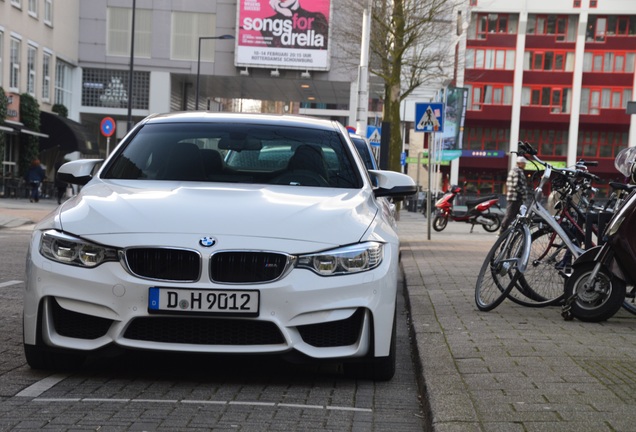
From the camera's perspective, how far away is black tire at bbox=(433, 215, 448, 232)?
27625mm

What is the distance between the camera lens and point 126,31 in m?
49.6

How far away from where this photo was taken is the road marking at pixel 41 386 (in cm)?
509

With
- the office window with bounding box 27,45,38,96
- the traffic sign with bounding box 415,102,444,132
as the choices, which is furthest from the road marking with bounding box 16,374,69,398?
the office window with bounding box 27,45,38,96

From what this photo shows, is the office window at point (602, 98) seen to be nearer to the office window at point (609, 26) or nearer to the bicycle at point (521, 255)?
the office window at point (609, 26)

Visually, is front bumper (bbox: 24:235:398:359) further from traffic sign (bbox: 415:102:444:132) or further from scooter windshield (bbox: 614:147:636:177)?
traffic sign (bbox: 415:102:444:132)

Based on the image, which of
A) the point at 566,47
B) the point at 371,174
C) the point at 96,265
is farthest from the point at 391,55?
the point at 566,47

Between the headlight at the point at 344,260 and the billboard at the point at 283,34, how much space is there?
42.6 meters

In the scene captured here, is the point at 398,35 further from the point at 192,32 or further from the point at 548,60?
the point at 548,60

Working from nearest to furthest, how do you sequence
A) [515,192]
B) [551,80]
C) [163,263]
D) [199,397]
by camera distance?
[199,397], [163,263], [515,192], [551,80]

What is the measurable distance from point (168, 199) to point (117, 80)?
153ft

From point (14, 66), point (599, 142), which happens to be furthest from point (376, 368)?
point (599, 142)

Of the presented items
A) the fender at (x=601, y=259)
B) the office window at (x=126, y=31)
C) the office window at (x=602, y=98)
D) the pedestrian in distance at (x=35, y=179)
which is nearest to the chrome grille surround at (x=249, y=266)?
the fender at (x=601, y=259)

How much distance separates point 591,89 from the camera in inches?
3036

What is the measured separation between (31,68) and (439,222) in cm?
2163
